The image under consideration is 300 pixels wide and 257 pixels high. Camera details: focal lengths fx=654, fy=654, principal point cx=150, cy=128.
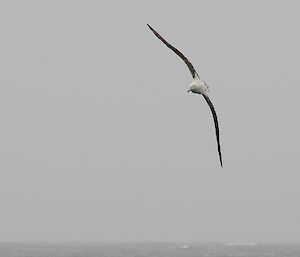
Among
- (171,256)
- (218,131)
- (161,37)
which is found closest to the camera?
(161,37)

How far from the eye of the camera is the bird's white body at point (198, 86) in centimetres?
916

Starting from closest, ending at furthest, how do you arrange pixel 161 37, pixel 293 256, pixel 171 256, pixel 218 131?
pixel 161 37, pixel 218 131, pixel 171 256, pixel 293 256

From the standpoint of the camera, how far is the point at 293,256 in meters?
98.7

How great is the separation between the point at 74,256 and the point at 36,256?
5.55 meters

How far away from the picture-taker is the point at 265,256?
94.1 metres

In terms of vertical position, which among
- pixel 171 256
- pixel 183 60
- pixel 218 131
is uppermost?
pixel 171 256

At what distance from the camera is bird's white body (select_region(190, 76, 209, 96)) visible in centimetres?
916

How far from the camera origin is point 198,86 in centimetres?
920

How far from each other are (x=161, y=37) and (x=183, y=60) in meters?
0.46

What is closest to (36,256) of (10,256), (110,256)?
(10,256)

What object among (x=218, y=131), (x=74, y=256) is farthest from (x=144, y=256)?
(x=218, y=131)

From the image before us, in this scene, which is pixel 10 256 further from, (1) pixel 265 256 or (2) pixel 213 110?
(2) pixel 213 110

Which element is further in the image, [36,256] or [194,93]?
[36,256]

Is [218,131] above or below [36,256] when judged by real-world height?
below
